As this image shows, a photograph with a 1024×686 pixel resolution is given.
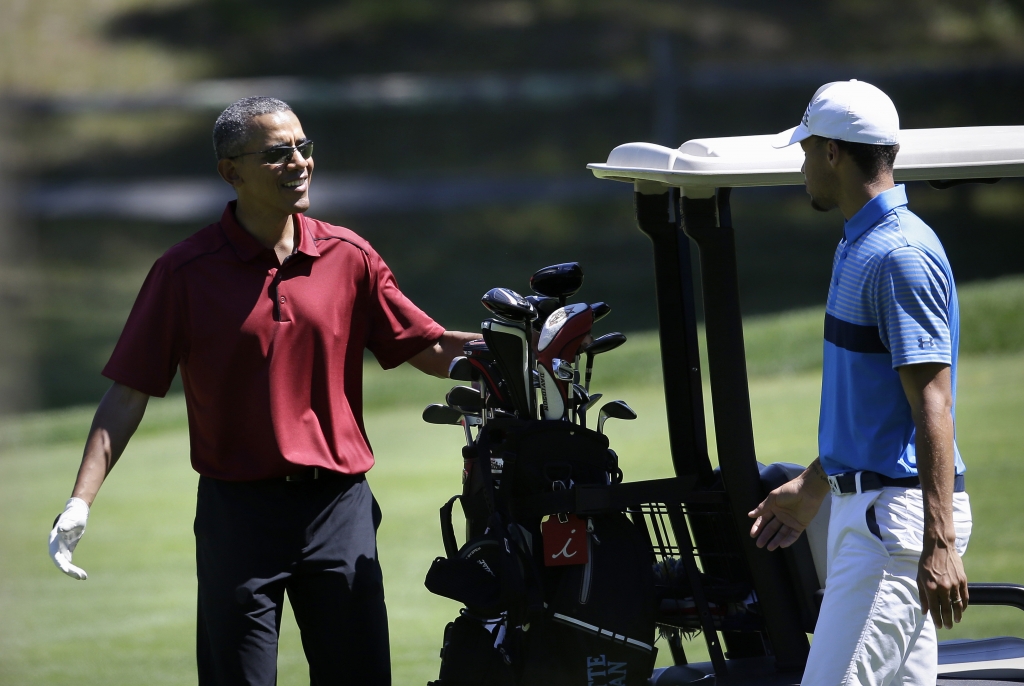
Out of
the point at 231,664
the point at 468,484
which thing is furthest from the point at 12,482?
the point at 468,484

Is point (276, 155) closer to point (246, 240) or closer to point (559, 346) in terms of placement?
point (246, 240)

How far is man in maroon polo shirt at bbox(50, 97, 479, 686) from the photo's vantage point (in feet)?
8.64

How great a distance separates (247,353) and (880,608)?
53.3 inches

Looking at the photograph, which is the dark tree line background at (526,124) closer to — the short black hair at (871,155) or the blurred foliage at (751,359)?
the blurred foliage at (751,359)

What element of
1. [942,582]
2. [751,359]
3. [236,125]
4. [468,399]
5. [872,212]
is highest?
[236,125]

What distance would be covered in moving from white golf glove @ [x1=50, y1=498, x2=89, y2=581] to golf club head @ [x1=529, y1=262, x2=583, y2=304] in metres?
1.06

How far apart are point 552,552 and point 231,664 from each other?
70 centimetres

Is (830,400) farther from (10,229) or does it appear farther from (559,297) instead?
(10,229)

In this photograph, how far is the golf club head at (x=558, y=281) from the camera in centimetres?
281

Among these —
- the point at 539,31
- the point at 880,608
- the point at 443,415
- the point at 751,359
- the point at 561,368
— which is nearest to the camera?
the point at 880,608

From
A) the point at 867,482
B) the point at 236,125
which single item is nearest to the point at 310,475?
the point at 236,125

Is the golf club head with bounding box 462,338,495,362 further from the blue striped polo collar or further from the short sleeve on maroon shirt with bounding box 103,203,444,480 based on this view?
the blue striped polo collar

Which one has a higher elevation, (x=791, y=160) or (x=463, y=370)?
(x=791, y=160)

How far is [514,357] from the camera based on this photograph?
2705mm
